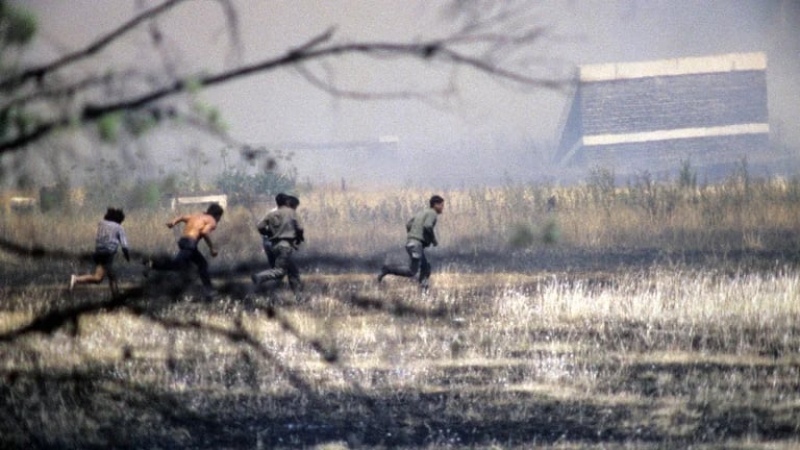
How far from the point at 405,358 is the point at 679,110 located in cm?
3613

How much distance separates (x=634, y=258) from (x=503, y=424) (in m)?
14.3

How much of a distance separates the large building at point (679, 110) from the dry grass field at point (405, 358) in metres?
25.2

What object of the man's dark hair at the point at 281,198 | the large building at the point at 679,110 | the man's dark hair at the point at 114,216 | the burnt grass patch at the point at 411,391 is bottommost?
the burnt grass patch at the point at 411,391

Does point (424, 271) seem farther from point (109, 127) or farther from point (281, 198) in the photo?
point (109, 127)

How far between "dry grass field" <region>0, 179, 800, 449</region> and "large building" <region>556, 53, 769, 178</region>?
25223 mm

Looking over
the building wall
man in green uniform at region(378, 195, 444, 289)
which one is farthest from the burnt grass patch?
the building wall

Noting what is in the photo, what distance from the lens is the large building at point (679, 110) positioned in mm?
44000

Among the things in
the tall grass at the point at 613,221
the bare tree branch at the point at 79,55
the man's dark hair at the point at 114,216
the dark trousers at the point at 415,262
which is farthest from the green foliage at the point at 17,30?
the tall grass at the point at 613,221

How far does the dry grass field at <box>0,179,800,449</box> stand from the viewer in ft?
18.6

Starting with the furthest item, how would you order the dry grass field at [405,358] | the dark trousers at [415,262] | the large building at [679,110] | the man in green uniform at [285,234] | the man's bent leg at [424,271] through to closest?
the large building at [679,110]
the man's bent leg at [424,271]
the dark trousers at [415,262]
the man in green uniform at [285,234]
the dry grass field at [405,358]

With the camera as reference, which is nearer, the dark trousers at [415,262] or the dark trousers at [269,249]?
the dark trousers at [269,249]

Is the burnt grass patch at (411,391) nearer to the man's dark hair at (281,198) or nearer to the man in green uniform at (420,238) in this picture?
the man's dark hair at (281,198)

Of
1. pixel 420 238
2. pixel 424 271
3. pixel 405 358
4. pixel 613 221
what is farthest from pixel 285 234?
pixel 613 221

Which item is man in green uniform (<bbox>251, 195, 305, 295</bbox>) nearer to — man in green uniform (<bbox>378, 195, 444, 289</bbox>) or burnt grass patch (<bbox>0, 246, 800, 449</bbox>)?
man in green uniform (<bbox>378, 195, 444, 289</bbox>)
